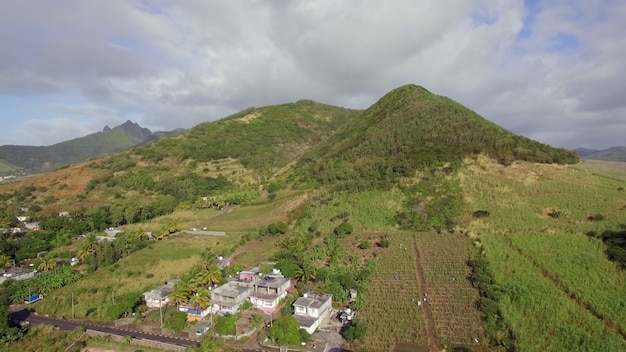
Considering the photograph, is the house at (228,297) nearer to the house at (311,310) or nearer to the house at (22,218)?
the house at (311,310)

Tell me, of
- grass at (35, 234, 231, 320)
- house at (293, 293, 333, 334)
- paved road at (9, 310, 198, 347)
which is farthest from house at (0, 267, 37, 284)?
house at (293, 293, 333, 334)

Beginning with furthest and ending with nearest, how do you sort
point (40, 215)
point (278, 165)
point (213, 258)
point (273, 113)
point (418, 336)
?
point (273, 113) → point (278, 165) → point (40, 215) → point (213, 258) → point (418, 336)

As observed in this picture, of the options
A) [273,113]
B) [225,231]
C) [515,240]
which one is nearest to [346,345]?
[515,240]

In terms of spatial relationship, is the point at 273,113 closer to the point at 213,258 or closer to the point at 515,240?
the point at 213,258

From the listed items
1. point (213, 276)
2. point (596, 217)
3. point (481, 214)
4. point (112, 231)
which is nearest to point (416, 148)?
point (481, 214)

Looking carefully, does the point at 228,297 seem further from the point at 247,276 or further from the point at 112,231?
the point at 112,231

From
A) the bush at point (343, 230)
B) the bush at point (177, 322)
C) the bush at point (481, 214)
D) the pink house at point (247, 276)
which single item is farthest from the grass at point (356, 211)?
the bush at point (177, 322)
